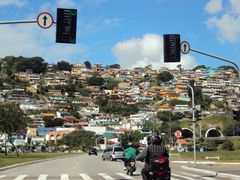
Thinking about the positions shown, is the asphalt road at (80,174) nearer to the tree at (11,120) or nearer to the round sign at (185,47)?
the round sign at (185,47)

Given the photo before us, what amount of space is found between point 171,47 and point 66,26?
5.50 m

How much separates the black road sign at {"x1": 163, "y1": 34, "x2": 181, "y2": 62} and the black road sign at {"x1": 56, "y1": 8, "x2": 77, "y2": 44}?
501 cm

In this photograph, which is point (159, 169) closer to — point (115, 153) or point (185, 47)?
point (185, 47)

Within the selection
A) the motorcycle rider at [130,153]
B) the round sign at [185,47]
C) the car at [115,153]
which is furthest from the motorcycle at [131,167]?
the car at [115,153]

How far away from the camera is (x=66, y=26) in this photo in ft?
56.7

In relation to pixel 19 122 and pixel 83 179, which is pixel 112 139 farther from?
pixel 83 179

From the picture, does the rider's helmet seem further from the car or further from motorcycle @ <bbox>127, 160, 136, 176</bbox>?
the car

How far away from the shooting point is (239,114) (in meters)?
24.2

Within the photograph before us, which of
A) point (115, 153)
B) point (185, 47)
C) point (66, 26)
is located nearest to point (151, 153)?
point (66, 26)

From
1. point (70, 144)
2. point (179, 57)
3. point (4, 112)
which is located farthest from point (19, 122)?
point (70, 144)

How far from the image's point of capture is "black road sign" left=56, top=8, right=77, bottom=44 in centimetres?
1712

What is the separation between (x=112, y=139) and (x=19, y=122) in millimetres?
108853

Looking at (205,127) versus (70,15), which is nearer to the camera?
(70,15)

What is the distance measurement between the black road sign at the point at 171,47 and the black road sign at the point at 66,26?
5012mm
